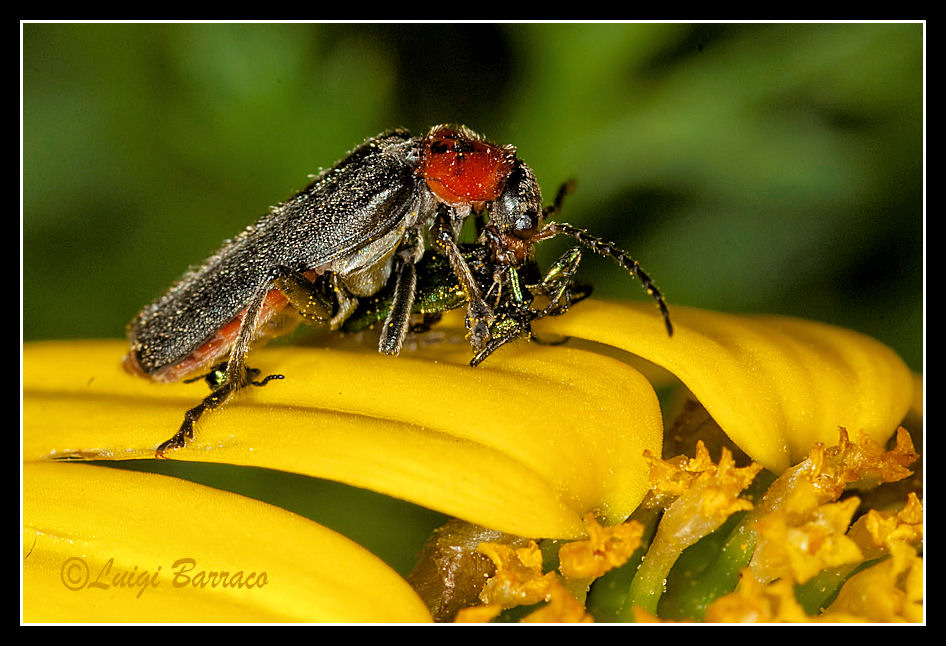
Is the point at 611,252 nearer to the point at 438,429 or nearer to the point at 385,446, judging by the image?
the point at 438,429

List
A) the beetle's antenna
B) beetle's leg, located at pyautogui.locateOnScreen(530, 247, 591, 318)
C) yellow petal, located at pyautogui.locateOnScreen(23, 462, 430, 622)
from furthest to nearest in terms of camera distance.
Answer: beetle's leg, located at pyautogui.locateOnScreen(530, 247, 591, 318), the beetle's antenna, yellow petal, located at pyautogui.locateOnScreen(23, 462, 430, 622)

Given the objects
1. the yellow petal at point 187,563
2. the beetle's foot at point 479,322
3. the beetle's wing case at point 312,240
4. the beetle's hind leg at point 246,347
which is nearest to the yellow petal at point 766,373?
the beetle's foot at point 479,322

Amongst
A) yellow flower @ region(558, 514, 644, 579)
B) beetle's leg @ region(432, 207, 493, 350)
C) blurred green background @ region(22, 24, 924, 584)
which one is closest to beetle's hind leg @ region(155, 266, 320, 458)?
beetle's leg @ region(432, 207, 493, 350)

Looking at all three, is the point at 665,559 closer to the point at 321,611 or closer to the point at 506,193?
the point at 321,611

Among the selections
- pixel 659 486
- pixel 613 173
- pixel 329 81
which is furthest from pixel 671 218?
pixel 659 486

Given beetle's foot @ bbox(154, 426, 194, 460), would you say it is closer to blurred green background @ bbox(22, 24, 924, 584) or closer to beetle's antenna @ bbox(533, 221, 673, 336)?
blurred green background @ bbox(22, 24, 924, 584)

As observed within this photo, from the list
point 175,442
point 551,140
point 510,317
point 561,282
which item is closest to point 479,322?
point 510,317
